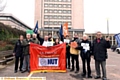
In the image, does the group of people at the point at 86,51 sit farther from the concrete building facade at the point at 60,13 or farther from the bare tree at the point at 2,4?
the concrete building facade at the point at 60,13

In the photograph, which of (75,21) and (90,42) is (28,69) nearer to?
(90,42)

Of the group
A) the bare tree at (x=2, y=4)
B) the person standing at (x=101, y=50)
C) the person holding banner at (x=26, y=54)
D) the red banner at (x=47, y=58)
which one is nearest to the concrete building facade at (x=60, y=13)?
the bare tree at (x=2, y=4)

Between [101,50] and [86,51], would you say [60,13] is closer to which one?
[86,51]

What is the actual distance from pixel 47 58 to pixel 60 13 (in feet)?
401

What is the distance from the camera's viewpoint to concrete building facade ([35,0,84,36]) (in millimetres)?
132750

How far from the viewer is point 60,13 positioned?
134250mm

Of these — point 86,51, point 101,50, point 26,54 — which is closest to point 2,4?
point 26,54

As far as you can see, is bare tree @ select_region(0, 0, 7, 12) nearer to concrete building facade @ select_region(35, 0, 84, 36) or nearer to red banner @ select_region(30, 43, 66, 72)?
red banner @ select_region(30, 43, 66, 72)

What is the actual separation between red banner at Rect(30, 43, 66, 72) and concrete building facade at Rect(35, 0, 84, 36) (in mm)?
118282

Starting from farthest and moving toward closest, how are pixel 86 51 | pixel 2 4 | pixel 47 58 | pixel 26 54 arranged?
pixel 2 4 < pixel 26 54 < pixel 47 58 < pixel 86 51

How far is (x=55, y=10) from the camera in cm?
13462

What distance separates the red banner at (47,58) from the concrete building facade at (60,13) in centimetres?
11828

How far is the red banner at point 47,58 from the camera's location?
510 inches

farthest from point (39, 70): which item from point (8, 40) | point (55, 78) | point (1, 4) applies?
point (1, 4)
